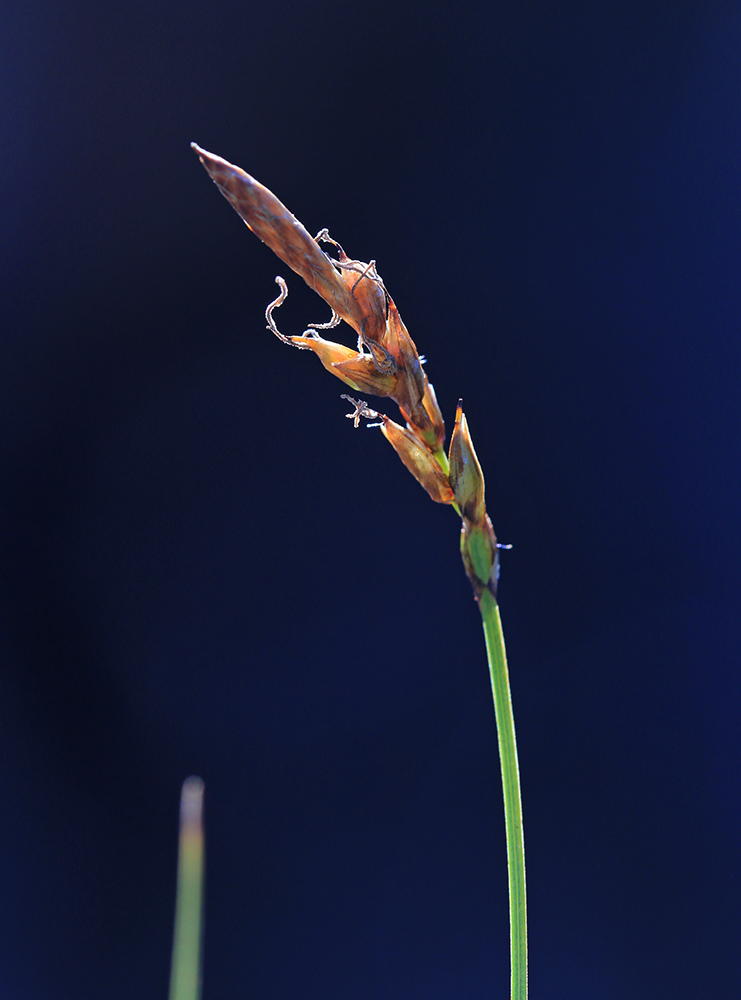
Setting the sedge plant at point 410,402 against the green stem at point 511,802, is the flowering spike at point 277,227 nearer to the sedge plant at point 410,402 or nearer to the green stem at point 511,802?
the sedge plant at point 410,402

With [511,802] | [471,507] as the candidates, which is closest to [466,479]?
[471,507]

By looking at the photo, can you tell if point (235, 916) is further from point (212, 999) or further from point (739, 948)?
point (739, 948)

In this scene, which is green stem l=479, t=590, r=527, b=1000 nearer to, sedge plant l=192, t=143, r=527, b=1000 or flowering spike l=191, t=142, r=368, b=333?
sedge plant l=192, t=143, r=527, b=1000

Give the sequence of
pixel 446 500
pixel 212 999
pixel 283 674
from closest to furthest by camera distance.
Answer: pixel 446 500 < pixel 212 999 < pixel 283 674

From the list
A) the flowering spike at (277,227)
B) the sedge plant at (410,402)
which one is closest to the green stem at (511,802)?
the sedge plant at (410,402)

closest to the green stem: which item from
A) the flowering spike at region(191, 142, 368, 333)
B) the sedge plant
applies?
the sedge plant

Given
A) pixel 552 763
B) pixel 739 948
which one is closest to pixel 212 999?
pixel 552 763
